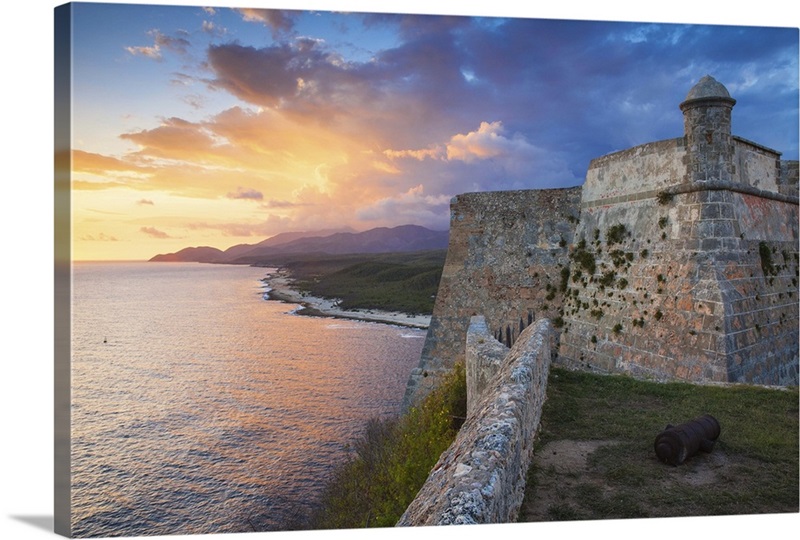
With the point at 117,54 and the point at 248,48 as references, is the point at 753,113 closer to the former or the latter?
the point at 248,48

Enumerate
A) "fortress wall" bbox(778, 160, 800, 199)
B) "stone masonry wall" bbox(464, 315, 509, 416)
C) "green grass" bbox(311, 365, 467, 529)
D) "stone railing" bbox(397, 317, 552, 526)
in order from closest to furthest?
"stone railing" bbox(397, 317, 552, 526) < "stone masonry wall" bbox(464, 315, 509, 416) < "green grass" bbox(311, 365, 467, 529) < "fortress wall" bbox(778, 160, 800, 199)

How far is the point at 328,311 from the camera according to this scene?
2181 inches

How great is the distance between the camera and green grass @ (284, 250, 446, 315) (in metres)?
57.1

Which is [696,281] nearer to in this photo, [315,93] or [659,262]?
[659,262]

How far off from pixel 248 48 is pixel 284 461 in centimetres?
1539

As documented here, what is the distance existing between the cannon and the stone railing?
1.29 meters

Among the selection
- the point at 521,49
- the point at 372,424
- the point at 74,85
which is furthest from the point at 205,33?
the point at 372,424

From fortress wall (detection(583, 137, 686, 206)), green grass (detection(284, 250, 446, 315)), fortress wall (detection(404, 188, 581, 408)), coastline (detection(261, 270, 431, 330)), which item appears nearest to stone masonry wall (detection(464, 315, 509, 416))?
fortress wall (detection(404, 188, 581, 408))

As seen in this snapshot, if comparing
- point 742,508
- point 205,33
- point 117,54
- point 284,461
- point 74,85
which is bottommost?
point 284,461

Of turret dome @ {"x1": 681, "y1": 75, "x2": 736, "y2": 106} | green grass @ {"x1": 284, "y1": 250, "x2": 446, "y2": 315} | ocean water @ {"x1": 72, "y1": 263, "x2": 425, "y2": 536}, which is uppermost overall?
turret dome @ {"x1": 681, "y1": 75, "x2": 736, "y2": 106}

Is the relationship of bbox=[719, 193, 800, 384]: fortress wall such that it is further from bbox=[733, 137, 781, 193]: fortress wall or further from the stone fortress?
bbox=[733, 137, 781, 193]: fortress wall

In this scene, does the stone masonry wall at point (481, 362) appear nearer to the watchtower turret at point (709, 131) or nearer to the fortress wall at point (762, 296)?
the fortress wall at point (762, 296)

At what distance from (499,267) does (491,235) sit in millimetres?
903

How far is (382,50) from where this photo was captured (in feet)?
30.0
